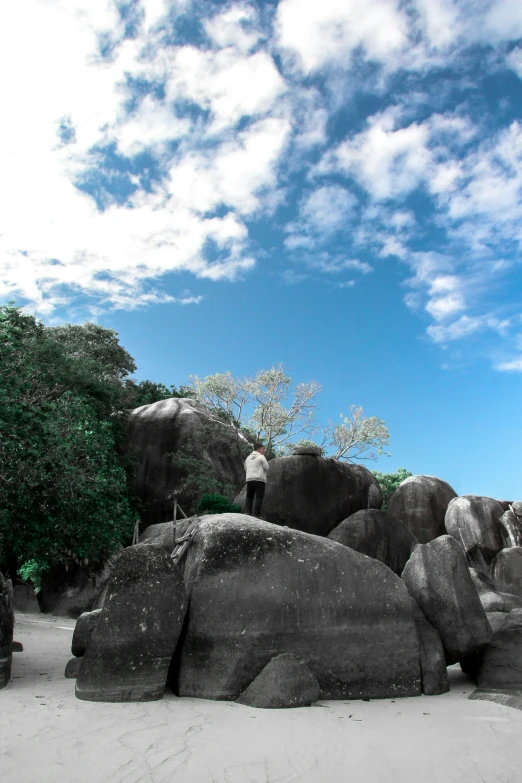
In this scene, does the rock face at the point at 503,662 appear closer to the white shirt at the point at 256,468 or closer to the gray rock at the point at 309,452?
the white shirt at the point at 256,468

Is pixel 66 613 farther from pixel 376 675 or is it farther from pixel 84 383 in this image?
pixel 376 675

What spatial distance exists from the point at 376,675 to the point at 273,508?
12.4 metres

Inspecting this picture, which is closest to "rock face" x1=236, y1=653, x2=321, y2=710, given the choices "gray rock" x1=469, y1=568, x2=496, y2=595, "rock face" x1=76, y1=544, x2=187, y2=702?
"rock face" x1=76, y1=544, x2=187, y2=702

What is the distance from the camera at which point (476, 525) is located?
23250mm

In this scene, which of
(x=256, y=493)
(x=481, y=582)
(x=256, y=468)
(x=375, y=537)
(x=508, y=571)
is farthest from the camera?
(x=508, y=571)

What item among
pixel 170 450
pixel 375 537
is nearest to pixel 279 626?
pixel 375 537

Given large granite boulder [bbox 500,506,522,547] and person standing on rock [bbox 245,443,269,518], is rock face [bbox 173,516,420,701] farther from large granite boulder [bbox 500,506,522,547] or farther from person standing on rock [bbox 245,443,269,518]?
large granite boulder [bbox 500,506,522,547]

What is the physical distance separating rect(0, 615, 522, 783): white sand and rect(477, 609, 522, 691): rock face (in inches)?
37.6

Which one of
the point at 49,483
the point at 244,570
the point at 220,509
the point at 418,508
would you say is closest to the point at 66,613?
the point at 220,509

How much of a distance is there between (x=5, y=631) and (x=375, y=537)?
1358 centimetres

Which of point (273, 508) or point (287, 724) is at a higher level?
point (273, 508)

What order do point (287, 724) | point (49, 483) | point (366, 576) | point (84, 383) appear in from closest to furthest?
point (287, 724) < point (366, 576) < point (49, 483) < point (84, 383)

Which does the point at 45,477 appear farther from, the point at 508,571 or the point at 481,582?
the point at 508,571

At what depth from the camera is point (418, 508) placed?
2420 cm
